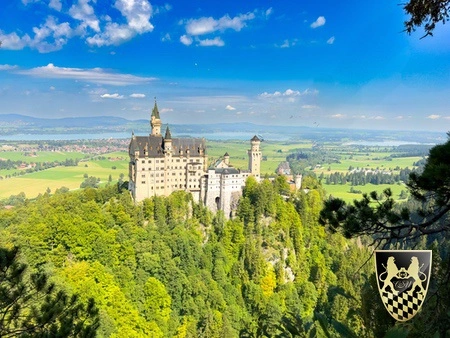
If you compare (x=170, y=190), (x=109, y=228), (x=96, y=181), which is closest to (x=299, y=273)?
(x=170, y=190)

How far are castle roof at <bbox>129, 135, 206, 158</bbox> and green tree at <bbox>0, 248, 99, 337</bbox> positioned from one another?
35790mm

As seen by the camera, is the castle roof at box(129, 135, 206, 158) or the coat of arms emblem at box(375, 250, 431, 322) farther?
the castle roof at box(129, 135, 206, 158)

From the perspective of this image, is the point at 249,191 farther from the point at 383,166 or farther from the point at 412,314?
the point at 383,166

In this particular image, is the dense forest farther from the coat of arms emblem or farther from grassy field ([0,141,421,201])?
grassy field ([0,141,421,201])

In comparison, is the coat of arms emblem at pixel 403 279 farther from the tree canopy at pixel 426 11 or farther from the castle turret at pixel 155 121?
the castle turret at pixel 155 121

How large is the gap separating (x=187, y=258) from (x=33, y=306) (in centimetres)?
2967

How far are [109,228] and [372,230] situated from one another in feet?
112

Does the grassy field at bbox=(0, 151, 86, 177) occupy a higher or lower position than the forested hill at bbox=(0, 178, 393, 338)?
higher

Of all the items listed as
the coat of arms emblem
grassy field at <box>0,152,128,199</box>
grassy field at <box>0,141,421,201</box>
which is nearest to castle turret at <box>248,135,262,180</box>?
grassy field at <box>0,141,421,201</box>

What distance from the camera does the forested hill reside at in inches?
1168

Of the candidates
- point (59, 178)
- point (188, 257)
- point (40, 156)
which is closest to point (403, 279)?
point (188, 257)

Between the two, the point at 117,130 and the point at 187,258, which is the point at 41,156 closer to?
the point at 117,130

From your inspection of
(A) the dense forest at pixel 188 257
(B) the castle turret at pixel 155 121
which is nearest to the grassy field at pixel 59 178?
(B) the castle turret at pixel 155 121

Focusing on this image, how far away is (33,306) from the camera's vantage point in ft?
29.5
